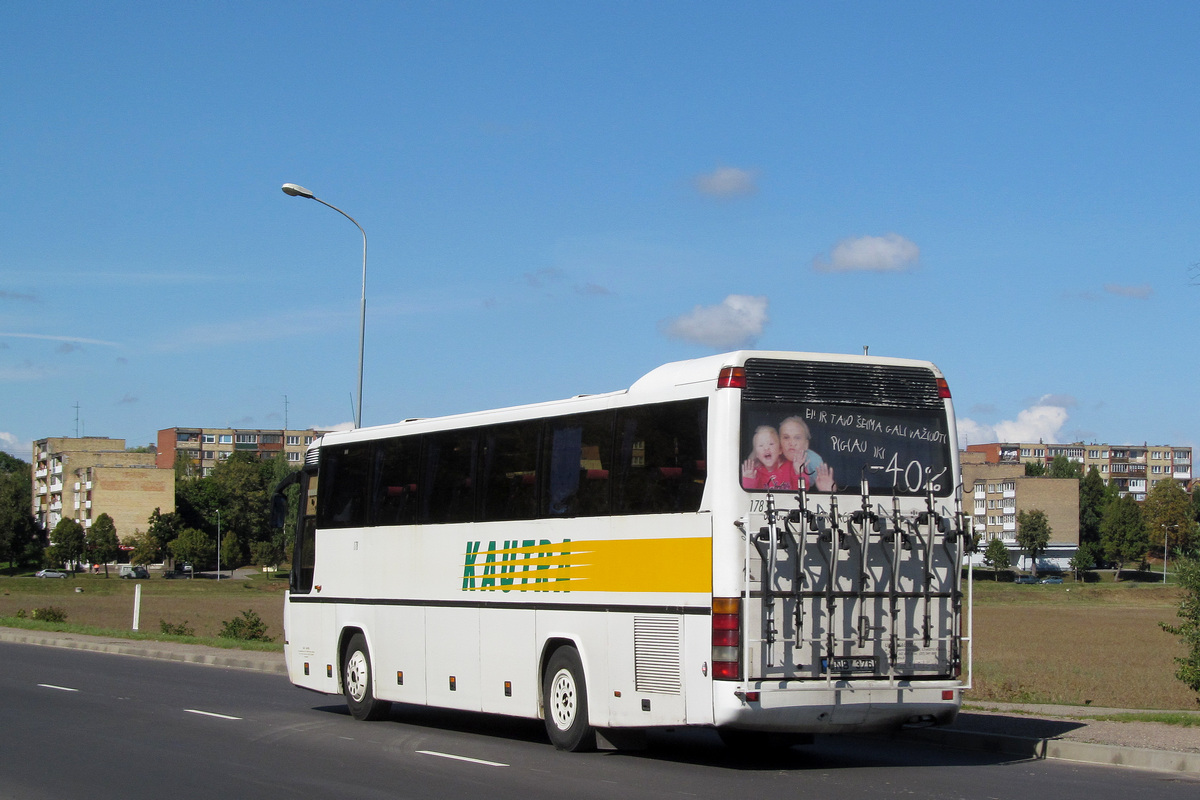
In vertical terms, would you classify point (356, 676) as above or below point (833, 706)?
below

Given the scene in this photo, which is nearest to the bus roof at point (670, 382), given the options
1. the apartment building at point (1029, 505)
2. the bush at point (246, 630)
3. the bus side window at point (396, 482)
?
the bus side window at point (396, 482)

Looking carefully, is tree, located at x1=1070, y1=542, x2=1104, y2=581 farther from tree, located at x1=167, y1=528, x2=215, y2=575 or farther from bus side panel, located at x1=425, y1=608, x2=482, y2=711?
bus side panel, located at x1=425, y1=608, x2=482, y2=711

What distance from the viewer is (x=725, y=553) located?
11.6 metres

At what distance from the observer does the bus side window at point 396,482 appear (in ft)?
53.4

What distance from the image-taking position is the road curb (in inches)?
479

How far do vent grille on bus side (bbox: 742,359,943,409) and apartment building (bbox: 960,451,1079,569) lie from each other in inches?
6135

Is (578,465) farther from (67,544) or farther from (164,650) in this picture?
(67,544)

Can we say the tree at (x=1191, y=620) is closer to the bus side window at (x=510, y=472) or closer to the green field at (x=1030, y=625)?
the green field at (x=1030, y=625)

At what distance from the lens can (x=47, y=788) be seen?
11.1m

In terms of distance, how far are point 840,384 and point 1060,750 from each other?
4.23m

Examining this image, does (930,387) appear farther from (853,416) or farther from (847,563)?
(847,563)

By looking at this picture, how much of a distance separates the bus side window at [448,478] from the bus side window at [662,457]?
2.77 meters

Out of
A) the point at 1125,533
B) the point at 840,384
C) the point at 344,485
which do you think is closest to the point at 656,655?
the point at 840,384

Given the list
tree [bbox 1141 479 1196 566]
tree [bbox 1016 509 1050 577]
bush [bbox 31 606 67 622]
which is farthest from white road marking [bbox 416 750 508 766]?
tree [bbox 1141 479 1196 566]
